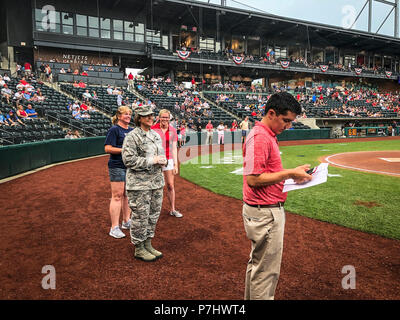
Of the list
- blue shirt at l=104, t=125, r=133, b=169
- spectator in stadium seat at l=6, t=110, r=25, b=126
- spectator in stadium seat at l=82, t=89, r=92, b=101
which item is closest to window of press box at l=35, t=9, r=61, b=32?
spectator in stadium seat at l=82, t=89, r=92, b=101

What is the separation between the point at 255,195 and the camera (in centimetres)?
221

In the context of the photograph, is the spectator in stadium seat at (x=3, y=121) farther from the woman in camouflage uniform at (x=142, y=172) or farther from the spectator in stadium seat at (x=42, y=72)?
the spectator in stadium seat at (x=42, y=72)

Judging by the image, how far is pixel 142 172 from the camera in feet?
11.7

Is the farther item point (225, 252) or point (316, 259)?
point (225, 252)

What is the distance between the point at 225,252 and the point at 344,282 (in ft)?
5.34

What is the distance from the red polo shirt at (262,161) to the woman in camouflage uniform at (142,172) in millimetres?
1559

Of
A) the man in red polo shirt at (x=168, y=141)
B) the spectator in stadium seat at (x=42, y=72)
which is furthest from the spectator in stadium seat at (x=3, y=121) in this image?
the spectator in stadium seat at (x=42, y=72)

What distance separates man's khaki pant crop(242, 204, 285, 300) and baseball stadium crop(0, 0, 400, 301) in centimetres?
72

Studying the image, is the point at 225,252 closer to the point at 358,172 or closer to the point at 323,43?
the point at 358,172

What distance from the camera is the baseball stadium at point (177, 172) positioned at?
11.1 feet

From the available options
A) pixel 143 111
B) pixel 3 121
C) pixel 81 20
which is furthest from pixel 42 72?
pixel 143 111

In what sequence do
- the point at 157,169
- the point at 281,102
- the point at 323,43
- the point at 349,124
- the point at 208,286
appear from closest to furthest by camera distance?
the point at 281,102 → the point at 208,286 → the point at 157,169 → the point at 349,124 → the point at 323,43

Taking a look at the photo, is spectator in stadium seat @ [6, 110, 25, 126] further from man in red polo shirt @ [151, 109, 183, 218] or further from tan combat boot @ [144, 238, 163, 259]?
tan combat boot @ [144, 238, 163, 259]

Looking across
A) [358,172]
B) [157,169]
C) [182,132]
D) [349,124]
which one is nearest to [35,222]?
[157,169]
